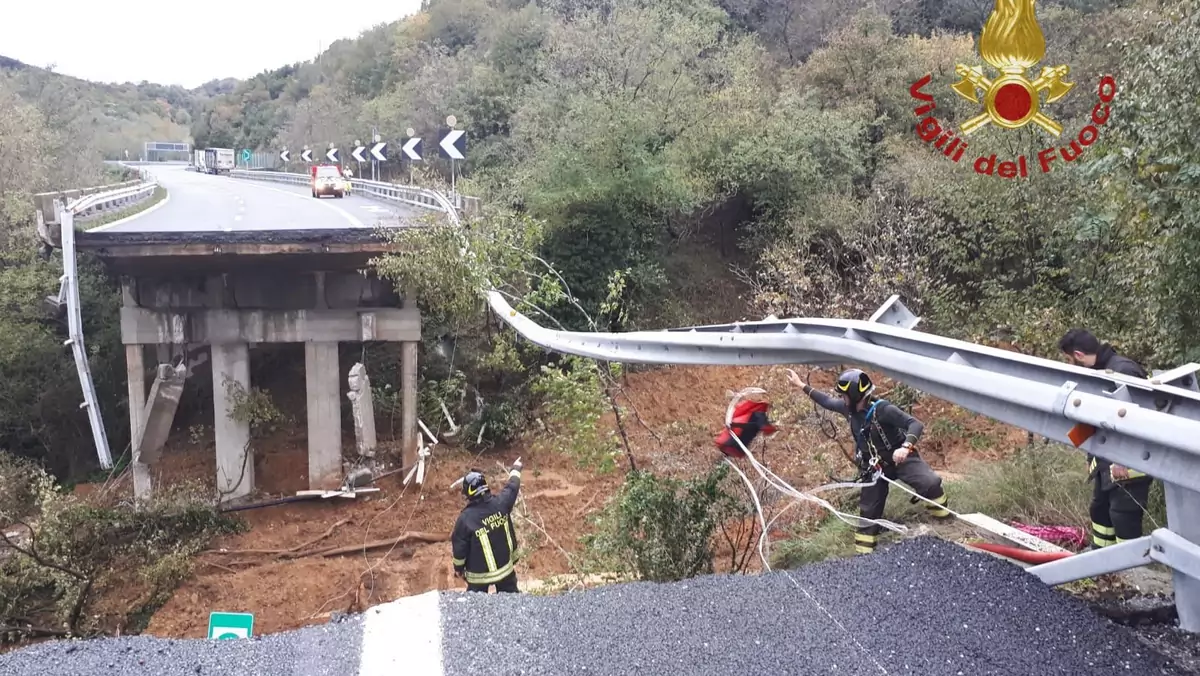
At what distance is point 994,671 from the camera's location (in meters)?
3.21

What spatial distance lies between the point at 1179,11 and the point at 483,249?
24.2 ft

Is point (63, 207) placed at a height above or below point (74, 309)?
above

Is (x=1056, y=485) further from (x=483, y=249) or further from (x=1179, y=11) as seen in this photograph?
(x=483, y=249)

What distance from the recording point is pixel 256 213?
64.7 ft

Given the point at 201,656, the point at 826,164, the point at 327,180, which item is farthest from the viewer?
the point at 327,180

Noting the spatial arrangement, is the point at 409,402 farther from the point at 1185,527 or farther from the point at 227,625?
the point at 1185,527

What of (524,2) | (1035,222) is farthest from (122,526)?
(524,2)

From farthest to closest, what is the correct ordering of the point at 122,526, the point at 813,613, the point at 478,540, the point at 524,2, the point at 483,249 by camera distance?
the point at 524,2 → the point at 122,526 → the point at 483,249 → the point at 478,540 → the point at 813,613

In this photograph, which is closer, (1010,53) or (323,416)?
(1010,53)

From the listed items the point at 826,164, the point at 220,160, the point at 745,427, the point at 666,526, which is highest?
the point at 826,164

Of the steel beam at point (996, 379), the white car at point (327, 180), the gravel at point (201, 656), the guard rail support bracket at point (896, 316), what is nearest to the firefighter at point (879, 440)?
the guard rail support bracket at point (896, 316)

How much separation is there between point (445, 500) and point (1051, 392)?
14.6 m

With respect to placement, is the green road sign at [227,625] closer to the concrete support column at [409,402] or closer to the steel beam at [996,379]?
the steel beam at [996,379]

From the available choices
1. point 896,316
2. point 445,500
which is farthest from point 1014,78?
point 445,500
